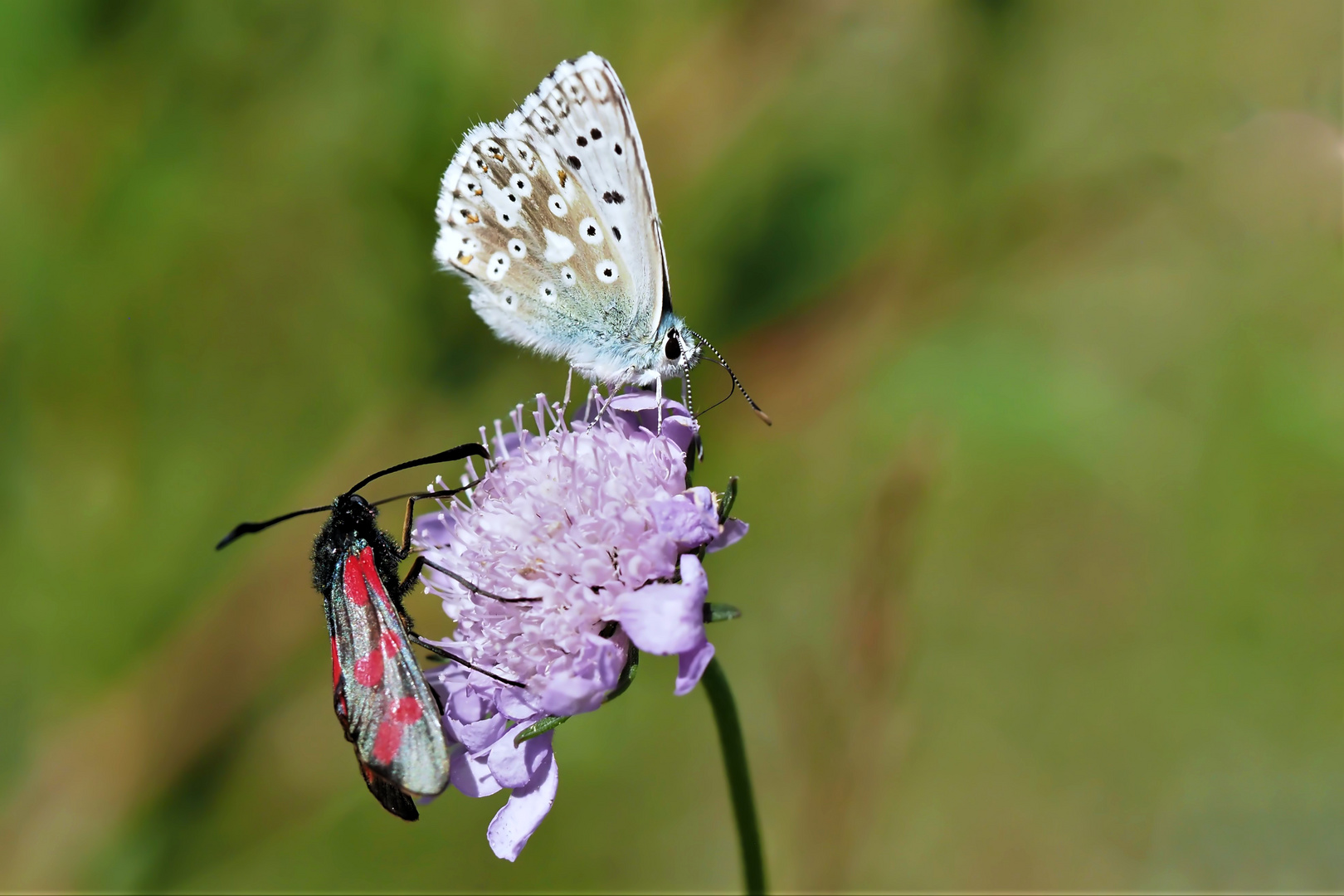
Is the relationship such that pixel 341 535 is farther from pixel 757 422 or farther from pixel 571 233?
pixel 757 422

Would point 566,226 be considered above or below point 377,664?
above

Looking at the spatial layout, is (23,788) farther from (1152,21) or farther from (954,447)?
(1152,21)

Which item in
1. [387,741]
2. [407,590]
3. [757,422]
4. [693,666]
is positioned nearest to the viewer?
[693,666]

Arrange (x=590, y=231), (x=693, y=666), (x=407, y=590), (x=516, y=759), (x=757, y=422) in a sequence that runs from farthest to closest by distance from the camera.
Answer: (x=757, y=422) → (x=590, y=231) → (x=407, y=590) → (x=516, y=759) → (x=693, y=666)

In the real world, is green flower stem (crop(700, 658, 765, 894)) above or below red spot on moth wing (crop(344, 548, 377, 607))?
below

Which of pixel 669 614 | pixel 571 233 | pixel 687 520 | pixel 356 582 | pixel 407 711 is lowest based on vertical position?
pixel 407 711

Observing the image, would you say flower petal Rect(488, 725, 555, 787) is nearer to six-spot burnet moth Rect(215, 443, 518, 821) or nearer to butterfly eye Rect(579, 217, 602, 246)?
six-spot burnet moth Rect(215, 443, 518, 821)

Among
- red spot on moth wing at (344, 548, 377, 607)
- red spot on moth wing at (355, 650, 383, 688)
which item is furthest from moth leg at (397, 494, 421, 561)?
red spot on moth wing at (355, 650, 383, 688)

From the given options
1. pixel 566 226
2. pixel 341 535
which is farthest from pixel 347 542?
pixel 566 226
